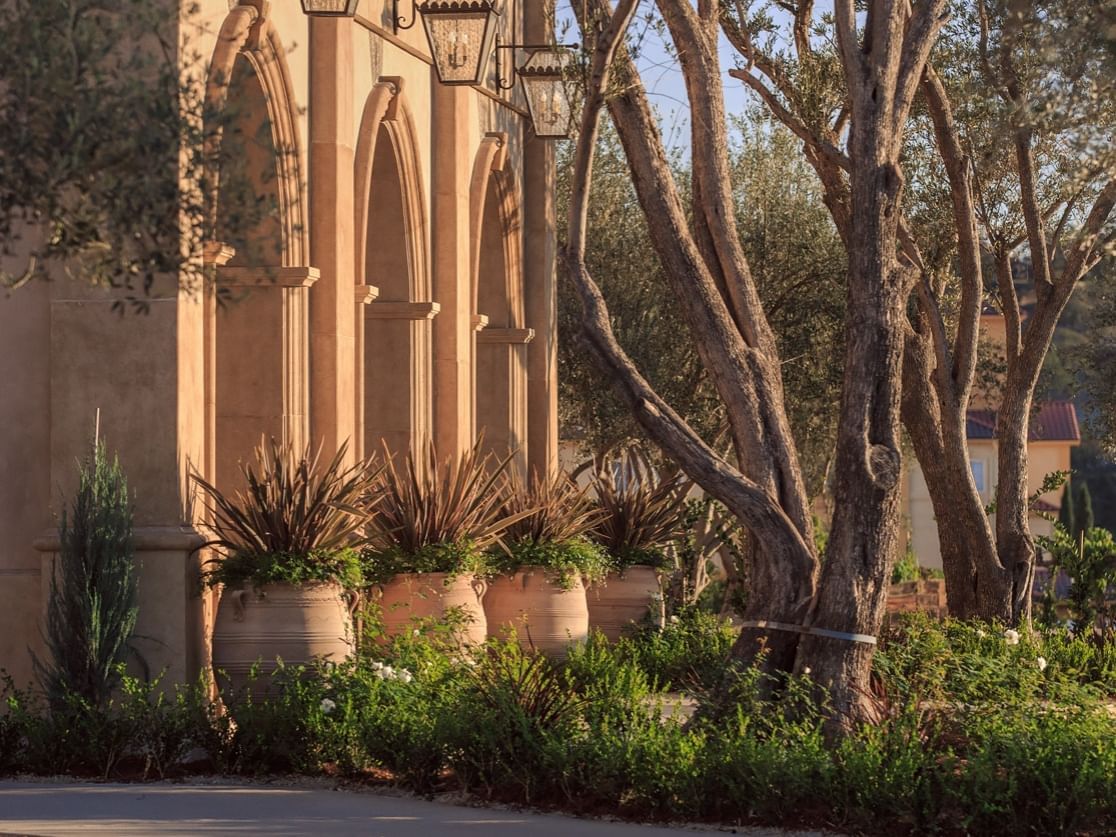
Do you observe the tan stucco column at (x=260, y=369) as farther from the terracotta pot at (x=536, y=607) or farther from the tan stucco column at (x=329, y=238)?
the terracotta pot at (x=536, y=607)

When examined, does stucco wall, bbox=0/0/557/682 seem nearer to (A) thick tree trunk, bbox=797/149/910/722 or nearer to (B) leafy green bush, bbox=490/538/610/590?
(B) leafy green bush, bbox=490/538/610/590

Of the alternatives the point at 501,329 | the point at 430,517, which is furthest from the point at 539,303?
the point at 430,517

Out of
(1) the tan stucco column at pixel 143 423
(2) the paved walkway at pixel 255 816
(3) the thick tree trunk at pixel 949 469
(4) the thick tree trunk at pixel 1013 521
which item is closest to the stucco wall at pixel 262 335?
(1) the tan stucco column at pixel 143 423

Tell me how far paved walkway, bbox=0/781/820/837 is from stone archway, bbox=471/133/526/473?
32.7 ft

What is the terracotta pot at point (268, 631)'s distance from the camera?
10609 mm

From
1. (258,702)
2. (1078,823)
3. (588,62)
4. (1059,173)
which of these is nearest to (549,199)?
(1059,173)

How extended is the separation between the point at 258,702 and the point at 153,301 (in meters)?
2.32

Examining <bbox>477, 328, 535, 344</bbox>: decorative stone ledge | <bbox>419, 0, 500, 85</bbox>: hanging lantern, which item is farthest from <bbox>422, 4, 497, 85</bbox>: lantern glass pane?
<bbox>477, 328, 535, 344</bbox>: decorative stone ledge

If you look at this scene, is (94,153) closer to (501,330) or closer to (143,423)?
(143,423)

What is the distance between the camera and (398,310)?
52.5 feet

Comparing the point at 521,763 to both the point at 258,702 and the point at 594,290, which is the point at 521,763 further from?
the point at 594,290

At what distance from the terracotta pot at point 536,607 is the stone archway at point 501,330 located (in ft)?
15.7

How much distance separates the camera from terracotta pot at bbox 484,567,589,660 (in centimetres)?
1410

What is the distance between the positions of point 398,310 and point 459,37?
331cm
